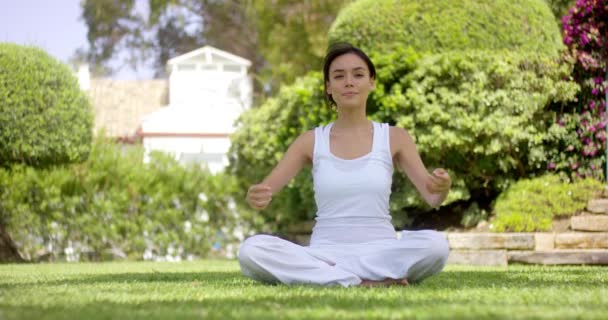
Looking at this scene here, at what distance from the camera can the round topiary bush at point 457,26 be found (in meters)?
11.3

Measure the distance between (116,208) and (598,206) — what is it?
7450 millimetres

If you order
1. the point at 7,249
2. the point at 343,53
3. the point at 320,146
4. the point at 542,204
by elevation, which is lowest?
the point at 7,249

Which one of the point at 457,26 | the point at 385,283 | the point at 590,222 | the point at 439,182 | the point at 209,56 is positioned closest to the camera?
the point at 439,182

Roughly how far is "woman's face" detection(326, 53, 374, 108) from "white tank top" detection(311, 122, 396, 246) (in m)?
0.32

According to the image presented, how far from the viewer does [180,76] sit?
31344 mm

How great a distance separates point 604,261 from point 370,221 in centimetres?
442

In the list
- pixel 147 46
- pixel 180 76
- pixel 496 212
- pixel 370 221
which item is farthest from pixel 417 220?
pixel 147 46

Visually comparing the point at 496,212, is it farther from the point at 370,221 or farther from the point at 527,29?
the point at 370,221

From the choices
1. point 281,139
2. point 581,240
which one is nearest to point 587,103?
point 581,240

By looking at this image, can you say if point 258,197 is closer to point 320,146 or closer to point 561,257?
point 320,146

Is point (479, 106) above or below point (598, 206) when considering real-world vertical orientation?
above

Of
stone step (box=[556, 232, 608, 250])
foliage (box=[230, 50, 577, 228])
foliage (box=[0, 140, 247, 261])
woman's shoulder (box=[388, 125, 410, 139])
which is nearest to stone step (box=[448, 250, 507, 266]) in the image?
stone step (box=[556, 232, 608, 250])

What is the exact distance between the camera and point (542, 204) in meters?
10.1

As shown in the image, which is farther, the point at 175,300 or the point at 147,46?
the point at 147,46
